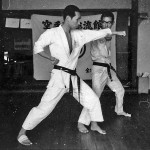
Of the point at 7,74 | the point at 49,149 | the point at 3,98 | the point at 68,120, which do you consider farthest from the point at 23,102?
the point at 49,149

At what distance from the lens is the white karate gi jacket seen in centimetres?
372

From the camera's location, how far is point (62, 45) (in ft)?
12.3

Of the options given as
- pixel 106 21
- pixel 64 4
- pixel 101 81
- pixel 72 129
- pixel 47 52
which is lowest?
pixel 72 129

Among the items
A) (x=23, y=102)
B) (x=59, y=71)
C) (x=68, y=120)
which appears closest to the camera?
(x=59, y=71)

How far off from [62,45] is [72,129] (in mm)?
1314

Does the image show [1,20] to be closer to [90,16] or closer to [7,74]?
[7,74]

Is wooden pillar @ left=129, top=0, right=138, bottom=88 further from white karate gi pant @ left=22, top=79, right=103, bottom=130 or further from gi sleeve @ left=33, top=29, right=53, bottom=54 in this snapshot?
gi sleeve @ left=33, top=29, right=53, bottom=54

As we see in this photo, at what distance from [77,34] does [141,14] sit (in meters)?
3.77

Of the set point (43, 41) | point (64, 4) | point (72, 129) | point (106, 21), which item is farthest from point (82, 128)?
point (64, 4)

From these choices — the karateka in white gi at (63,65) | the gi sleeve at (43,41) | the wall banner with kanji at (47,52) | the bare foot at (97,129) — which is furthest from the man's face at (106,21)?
the wall banner with kanji at (47,52)

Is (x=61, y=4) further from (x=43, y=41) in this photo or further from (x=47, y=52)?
(x=43, y=41)

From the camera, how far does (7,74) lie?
7547 mm

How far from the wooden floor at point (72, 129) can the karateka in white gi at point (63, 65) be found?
0.82 feet

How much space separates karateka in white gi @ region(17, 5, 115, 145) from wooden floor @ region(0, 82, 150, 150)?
9.9 inches
